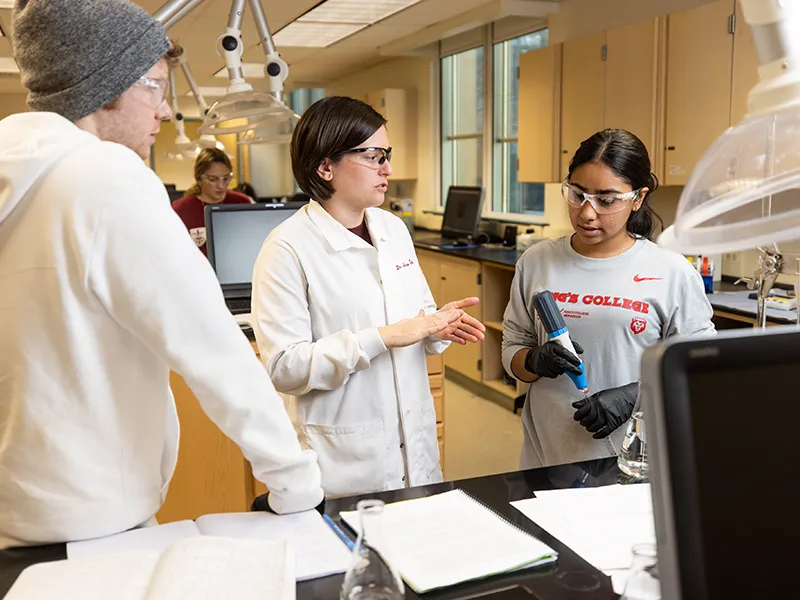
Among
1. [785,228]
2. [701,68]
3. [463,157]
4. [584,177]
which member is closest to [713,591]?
[785,228]

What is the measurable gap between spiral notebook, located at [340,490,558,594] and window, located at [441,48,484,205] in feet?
17.7

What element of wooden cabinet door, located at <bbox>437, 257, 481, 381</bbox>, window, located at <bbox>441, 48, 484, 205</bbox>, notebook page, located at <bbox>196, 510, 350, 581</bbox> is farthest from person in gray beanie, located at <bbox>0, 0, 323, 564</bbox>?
window, located at <bbox>441, 48, 484, 205</bbox>

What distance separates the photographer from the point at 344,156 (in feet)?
6.29

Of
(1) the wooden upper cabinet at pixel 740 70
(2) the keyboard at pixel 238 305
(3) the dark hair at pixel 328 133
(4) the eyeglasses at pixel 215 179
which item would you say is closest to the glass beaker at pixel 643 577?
(3) the dark hair at pixel 328 133

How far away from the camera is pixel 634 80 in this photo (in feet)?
13.4

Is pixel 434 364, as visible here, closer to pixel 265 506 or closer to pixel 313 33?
pixel 265 506

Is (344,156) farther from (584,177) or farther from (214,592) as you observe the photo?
(214,592)

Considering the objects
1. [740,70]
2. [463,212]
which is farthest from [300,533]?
[463,212]

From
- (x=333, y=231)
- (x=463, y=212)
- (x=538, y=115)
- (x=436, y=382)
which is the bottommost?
(x=436, y=382)

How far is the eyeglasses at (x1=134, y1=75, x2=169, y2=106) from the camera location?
1210mm

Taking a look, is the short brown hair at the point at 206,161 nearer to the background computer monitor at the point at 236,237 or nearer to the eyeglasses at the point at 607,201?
the background computer monitor at the point at 236,237

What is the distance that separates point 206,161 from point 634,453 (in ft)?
11.7

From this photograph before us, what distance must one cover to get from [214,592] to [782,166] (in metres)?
0.87

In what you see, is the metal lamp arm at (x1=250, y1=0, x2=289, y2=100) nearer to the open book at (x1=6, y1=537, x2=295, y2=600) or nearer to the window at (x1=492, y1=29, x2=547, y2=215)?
the open book at (x1=6, y1=537, x2=295, y2=600)
